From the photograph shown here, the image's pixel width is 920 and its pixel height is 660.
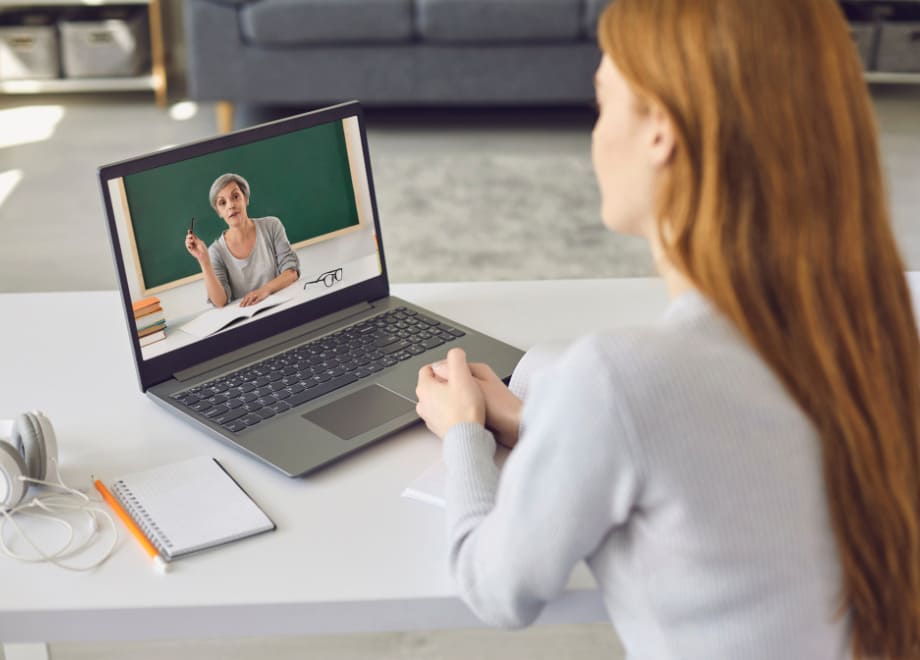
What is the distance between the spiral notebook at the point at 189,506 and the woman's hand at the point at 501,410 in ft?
0.78

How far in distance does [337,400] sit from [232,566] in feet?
0.92

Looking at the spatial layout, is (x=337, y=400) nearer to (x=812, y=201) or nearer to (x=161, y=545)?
(x=161, y=545)

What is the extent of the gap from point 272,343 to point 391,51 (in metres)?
2.71

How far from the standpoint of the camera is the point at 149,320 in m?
1.18

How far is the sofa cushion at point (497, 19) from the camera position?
3.73m

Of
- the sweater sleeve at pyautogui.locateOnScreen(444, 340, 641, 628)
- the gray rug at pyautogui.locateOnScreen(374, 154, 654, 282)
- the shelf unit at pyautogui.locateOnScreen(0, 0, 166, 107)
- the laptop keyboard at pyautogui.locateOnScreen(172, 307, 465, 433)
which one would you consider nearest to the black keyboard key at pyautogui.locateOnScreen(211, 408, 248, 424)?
the laptop keyboard at pyautogui.locateOnScreen(172, 307, 465, 433)

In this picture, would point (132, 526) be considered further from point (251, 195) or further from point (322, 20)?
point (322, 20)

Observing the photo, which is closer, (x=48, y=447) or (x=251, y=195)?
(x=48, y=447)

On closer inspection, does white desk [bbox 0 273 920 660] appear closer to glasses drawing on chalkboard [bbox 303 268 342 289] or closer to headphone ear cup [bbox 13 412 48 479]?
headphone ear cup [bbox 13 412 48 479]

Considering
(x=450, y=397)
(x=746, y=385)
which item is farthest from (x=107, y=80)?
(x=746, y=385)

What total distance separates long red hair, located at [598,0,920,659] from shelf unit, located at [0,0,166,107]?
3778mm

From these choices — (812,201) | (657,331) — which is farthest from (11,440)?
(812,201)

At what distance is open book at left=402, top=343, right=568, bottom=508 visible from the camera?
1023 millimetres

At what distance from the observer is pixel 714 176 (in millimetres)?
762
